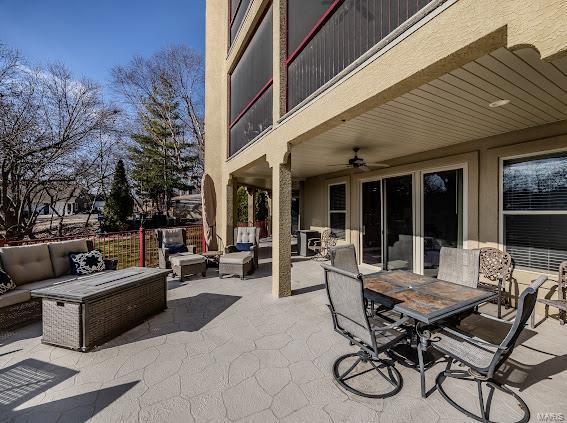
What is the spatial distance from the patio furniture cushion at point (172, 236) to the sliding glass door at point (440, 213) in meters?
5.79

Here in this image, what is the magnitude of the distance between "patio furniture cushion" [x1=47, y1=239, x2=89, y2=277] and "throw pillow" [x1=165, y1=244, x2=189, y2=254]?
2.00 m

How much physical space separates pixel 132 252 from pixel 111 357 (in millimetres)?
4852

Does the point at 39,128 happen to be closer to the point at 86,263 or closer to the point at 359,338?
the point at 86,263

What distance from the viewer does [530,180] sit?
4.12 metres

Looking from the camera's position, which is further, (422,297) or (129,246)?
(129,246)

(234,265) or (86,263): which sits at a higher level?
(86,263)

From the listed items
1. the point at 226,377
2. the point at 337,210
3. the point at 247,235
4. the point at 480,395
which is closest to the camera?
the point at 480,395

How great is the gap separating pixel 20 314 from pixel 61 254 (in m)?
1.17

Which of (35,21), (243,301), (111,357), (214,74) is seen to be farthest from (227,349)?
(35,21)

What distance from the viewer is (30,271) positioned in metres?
4.00

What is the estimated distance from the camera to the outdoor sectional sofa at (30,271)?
3432 mm

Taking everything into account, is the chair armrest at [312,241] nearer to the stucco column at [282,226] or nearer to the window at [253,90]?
the window at [253,90]

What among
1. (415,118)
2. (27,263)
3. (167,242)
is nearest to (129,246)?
(167,242)

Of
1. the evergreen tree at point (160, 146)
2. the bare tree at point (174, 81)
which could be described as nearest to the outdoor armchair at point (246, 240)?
the evergreen tree at point (160, 146)
